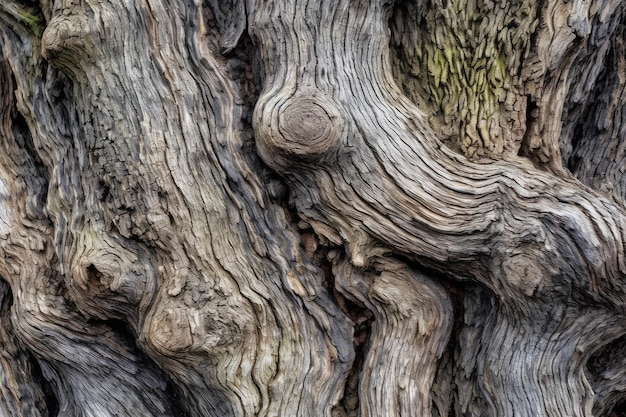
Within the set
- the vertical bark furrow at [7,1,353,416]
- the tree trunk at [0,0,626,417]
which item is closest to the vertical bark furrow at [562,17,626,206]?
the tree trunk at [0,0,626,417]

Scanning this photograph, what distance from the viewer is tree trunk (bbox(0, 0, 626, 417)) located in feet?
6.76

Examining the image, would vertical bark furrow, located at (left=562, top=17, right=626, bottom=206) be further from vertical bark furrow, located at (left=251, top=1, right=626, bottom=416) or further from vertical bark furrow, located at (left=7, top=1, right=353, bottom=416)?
vertical bark furrow, located at (left=7, top=1, right=353, bottom=416)

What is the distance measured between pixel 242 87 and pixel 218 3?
1.23 ft

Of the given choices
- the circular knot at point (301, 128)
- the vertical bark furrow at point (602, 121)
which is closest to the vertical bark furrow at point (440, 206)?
the circular knot at point (301, 128)

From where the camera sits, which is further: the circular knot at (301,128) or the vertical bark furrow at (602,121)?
the vertical bark furrow at (602,121)

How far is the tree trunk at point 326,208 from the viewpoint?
6.76 feet

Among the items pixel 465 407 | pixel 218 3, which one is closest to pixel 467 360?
pixel 465 407

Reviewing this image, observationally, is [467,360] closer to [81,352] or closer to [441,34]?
[441,34]

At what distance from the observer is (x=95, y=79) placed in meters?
2.23

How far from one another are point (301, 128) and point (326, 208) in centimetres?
33

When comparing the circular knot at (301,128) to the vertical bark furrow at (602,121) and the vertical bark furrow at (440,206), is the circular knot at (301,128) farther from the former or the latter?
the vertical bark furrow at (602,121)

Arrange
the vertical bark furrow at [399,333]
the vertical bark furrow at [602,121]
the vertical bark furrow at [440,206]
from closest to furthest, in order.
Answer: the vertical bark furrow at [440,206]
the vertical bark furrow at [399,333]
the vertical bark furrow at [602,121]

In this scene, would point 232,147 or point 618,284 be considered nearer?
point 618,284

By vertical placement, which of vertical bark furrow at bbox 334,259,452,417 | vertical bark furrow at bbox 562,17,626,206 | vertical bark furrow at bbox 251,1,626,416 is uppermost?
vertical bark furrow at bbox 562,17,626,206
